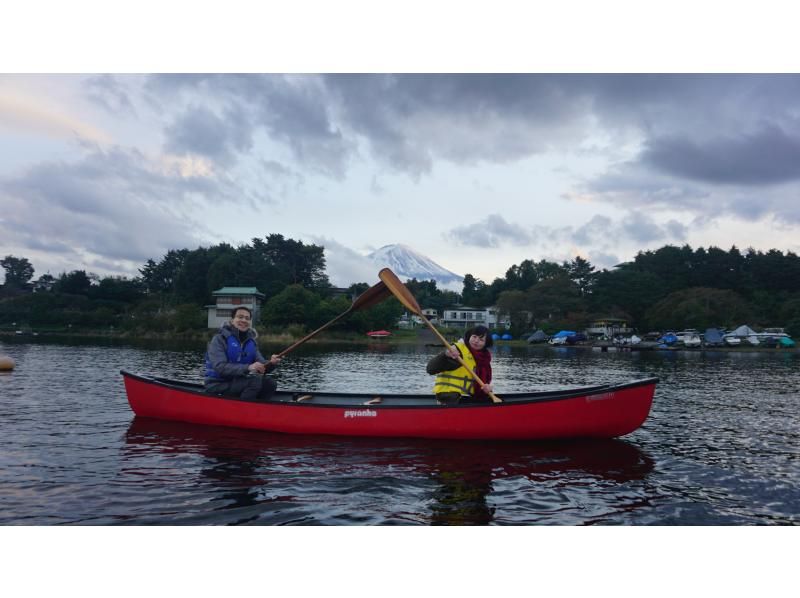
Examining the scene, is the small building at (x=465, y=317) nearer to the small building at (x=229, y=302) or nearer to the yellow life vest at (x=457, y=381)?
the small building at (x=229, y=302)

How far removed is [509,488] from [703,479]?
2.70m

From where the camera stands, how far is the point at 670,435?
9.49 metres

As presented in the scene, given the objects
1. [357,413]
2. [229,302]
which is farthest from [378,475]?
[229,302]

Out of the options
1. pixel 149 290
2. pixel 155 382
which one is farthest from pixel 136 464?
pixel 149 290

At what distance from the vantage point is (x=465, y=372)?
8.21m

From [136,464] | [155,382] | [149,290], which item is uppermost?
[149,290]

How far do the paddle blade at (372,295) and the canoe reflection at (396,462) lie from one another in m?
3.10

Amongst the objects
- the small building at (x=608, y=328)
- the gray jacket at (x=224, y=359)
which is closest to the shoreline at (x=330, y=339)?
the small building at (x=608, y=328)

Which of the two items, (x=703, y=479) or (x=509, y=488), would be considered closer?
(x=509, y=488)

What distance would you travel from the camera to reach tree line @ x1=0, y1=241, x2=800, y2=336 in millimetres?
55656

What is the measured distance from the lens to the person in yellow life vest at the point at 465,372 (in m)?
7.96

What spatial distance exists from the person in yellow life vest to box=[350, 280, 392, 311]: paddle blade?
2.58m

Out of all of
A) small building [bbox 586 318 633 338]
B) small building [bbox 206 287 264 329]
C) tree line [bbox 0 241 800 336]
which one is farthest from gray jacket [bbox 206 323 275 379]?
small building [bbox 586 318 633 338]
